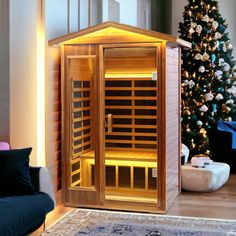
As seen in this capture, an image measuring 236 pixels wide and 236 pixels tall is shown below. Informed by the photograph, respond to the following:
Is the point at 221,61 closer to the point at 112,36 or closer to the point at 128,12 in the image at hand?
the point at 128,12

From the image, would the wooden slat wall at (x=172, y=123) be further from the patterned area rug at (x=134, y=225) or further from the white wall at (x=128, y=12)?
the white wall at (x=128, y=12)

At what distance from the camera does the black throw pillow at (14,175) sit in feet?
14.0

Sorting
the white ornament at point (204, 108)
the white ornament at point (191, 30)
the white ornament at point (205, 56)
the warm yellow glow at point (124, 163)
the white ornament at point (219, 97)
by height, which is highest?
the white ornament at point (191, 30)

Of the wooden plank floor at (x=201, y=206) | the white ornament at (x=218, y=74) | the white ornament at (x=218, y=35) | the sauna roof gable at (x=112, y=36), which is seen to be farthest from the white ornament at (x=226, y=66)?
the sauna roof gable at (x=112, y=36)

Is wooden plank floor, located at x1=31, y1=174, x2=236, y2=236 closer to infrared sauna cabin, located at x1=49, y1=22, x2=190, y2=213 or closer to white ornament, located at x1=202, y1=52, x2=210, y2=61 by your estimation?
infrared sauna cabin, located at x1=49, y1=22, x2=190, y2=213

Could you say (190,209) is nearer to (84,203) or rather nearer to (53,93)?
(84,203)

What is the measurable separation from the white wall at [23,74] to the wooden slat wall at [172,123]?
1.45 m

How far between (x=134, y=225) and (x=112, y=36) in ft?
6.56

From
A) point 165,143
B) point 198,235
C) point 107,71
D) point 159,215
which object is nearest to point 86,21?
point 107,71

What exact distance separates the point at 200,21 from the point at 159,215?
4151 mm

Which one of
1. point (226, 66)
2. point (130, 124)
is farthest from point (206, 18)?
point (130, 124)

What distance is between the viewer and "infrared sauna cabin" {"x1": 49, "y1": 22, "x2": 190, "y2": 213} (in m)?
5.31

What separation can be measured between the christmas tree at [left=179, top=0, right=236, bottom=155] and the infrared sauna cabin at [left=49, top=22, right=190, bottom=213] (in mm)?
2503

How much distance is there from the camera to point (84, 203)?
550 centimetres
